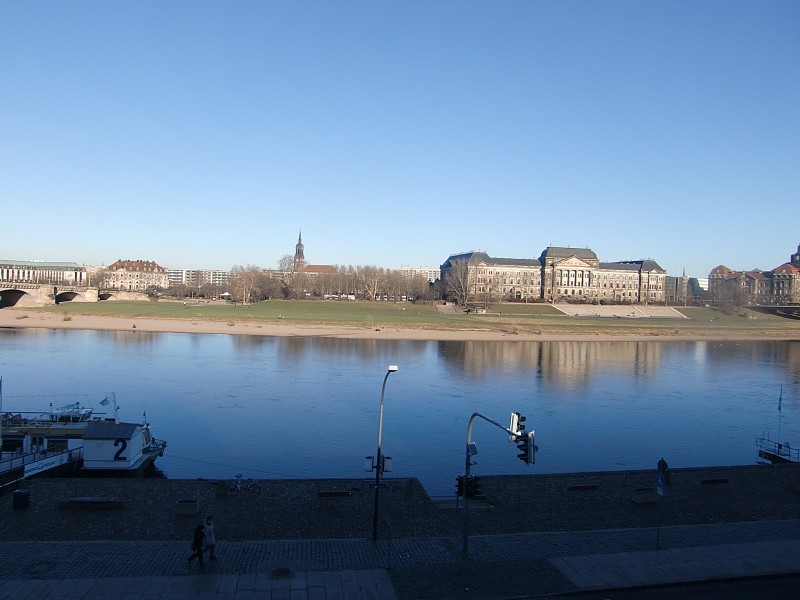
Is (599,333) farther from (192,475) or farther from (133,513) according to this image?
(133,513)

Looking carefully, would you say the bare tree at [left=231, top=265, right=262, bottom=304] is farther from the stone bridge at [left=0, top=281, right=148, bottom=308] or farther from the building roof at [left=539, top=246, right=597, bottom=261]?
the building roof at [left=539, top=246, right=597, bottom=261]

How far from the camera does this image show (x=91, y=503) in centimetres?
1952

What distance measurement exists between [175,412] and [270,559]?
25.2 meters

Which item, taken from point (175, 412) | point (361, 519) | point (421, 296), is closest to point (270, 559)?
point (361, 519)

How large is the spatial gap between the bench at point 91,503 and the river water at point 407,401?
24.3 ft

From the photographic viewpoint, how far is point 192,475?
2714 centimetres

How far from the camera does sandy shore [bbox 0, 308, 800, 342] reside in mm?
93375

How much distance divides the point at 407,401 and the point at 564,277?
5497 inches

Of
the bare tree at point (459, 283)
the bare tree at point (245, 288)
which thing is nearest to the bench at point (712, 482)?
the bare tree at point (459, 283)

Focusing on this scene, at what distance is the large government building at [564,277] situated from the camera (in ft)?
561

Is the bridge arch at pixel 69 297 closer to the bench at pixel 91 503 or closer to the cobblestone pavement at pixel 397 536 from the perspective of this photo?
the cobblestone pavement at pixel 397 536

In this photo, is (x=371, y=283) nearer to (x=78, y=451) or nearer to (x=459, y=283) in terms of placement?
(x=459, y=283)

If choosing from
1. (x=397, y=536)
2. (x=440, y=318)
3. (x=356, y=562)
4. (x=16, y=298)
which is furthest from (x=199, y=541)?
(x=16, y=298)

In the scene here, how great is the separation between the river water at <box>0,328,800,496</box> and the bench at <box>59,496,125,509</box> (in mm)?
7402
